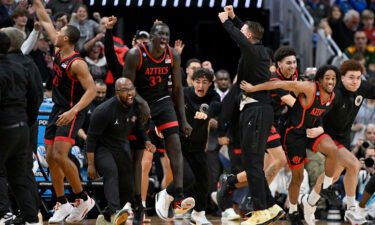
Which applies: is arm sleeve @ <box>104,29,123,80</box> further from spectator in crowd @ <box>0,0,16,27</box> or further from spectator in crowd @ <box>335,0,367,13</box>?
spectator in crowd @ <box>335,0,367,13</box>

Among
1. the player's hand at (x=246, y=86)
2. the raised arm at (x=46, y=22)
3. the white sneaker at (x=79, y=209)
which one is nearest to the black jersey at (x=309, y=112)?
the player's hand at (x=246, y=86)

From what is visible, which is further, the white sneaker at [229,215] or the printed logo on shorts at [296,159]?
the white sneaker at [229,215]

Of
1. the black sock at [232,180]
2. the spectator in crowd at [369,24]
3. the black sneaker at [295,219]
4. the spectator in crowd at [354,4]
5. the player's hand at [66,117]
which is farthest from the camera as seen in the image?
the spectator in crowd at [354,4]

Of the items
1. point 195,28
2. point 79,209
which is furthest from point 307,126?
point 195,28

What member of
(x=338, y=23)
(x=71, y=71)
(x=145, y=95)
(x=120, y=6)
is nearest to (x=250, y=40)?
(x=145, y=95)

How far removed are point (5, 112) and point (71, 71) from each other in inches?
80.6

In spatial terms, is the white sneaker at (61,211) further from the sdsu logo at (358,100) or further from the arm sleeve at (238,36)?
the sdsu logo at (358,100)

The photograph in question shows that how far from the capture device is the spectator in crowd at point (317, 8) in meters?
17.7

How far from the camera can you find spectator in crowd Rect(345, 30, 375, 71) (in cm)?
1667

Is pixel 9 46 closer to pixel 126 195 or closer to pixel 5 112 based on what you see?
pixel 5 112

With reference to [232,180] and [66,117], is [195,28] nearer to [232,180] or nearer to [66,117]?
[232,180]

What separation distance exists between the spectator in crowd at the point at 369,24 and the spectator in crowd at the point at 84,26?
6.14 m

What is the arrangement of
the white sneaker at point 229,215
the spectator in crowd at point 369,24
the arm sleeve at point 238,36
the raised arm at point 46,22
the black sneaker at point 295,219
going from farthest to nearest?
the spectator in crowd at point 369,24
the white sneaker at point 229,215
the raised arm at point 46,22
the black sneaker at point 295,219
the arm sleeve at point 238,36

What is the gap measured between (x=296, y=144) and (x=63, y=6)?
565 centimetres
